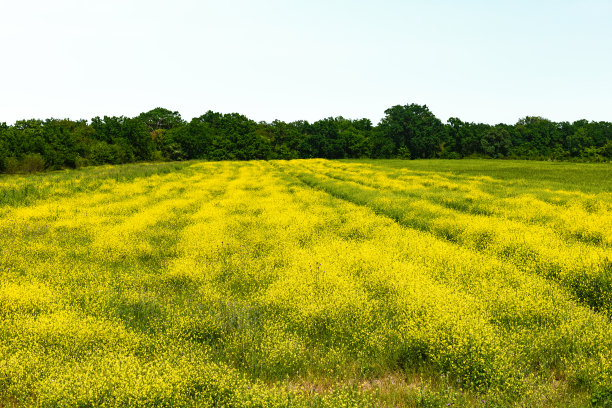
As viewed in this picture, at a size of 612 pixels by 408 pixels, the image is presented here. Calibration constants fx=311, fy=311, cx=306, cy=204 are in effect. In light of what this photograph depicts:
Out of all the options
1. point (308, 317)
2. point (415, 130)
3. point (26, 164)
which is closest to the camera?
point (308, 317)

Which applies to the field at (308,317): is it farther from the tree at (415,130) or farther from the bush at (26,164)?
the tree at (415,130)

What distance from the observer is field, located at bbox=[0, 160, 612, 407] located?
362 cm

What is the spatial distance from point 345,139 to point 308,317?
310 ft

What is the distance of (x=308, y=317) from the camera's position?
17.4 ft

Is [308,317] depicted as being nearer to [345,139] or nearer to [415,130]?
[345,139]

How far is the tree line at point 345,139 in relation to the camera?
8175 centimetres

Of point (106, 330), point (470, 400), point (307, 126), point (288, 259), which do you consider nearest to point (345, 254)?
point (288, 259)

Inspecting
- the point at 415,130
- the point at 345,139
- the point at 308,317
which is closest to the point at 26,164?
the point at 308,317

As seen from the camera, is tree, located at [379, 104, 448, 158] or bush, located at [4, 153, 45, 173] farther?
tree, located at [379, 104, 448, 158]

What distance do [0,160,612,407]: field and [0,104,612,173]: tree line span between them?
74.0 m

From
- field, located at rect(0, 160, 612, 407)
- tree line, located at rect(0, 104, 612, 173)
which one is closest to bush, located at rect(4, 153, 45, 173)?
tree line, located at rect(0, 104, 612, 173)

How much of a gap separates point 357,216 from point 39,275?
10.3 meters

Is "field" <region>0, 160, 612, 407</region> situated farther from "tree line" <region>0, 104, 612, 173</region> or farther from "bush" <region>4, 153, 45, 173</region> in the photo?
"tree line" <region>0, 104, 612, 173</region>

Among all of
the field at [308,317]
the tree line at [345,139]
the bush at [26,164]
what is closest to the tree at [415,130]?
the tree line at [345,139]
